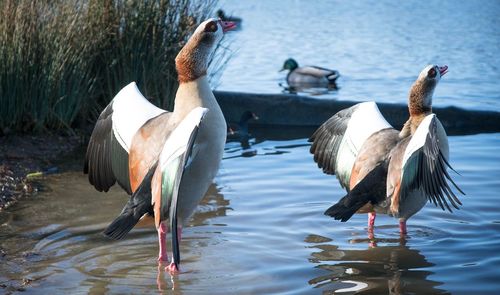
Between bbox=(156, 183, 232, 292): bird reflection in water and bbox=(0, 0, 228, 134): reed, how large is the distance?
1.97 metres

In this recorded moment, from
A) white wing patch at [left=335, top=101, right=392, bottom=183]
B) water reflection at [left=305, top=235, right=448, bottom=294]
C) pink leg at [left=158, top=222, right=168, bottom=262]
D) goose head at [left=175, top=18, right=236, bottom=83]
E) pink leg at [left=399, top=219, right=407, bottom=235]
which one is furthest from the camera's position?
white wing patch at [left=335, top=101, right=392, bottom=183]

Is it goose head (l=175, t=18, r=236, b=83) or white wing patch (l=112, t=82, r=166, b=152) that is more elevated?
goose head (l=175, t=18, r=236, b=83)

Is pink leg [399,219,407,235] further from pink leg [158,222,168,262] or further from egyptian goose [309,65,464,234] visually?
pink leg [158,222,168,262]

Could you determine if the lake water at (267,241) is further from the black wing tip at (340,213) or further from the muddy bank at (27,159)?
the black wing tip at (340,213)

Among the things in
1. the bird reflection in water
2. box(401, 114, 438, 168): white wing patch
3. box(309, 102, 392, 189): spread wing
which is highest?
box(401, 114, 438, 168): white wing patch

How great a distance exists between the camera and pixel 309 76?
16.2 metres

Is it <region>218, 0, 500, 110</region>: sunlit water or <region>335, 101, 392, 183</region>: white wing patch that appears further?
<region>218, 0, 500, 110</region>: sunlit water

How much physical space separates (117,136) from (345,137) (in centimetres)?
191

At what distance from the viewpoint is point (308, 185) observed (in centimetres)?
841

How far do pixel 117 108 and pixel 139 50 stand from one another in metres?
2.95

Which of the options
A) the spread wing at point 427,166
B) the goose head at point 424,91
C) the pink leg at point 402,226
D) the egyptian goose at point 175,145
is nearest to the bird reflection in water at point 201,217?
the egyptian goose at point 175,145

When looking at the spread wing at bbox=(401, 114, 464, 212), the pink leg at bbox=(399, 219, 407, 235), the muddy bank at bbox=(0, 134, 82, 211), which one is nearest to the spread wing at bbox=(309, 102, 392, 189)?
the pink leg at bbox=(399, 219, 407, 235)

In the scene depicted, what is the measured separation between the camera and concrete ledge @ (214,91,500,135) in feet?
35.0

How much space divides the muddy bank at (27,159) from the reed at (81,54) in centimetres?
15
